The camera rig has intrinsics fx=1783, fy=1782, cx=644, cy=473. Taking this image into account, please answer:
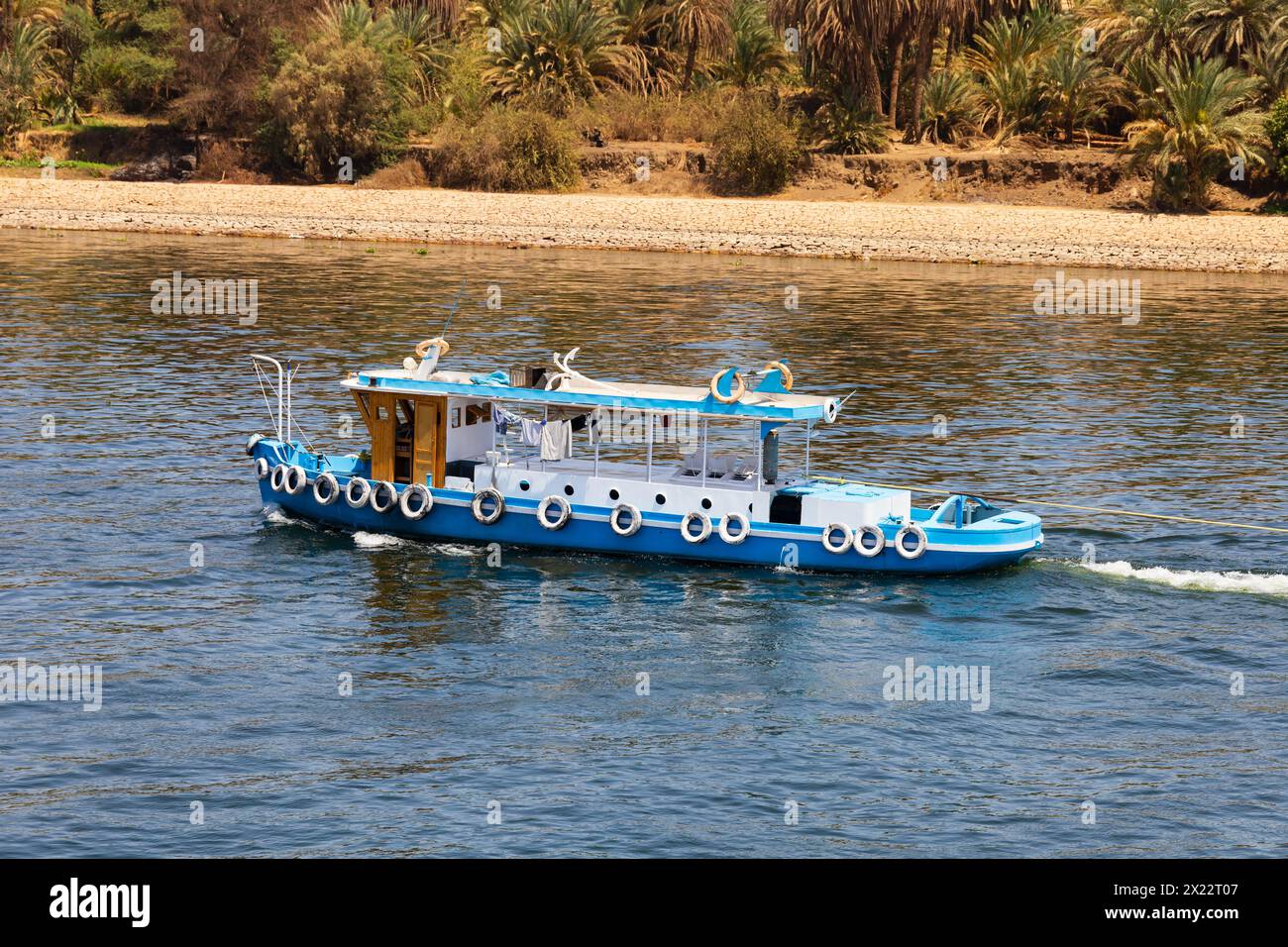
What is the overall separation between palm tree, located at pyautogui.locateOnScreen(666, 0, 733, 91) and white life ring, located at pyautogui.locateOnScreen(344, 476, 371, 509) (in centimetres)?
7176

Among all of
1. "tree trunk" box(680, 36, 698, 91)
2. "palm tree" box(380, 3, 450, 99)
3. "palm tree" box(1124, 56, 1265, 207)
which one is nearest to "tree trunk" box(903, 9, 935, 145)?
"palm tree" box(1124, 56, 1265, 207)

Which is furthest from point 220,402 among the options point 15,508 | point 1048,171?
point 1048,171

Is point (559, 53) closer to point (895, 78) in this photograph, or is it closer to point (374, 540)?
point (895, 78)

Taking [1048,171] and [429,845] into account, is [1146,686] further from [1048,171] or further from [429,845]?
[1048,171]

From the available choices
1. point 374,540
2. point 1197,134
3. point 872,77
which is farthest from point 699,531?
point 872,77

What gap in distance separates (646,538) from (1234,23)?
6678 cm

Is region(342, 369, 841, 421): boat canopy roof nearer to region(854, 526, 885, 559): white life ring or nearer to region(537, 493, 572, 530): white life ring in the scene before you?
region(537, 493, 572, 530): white life ring

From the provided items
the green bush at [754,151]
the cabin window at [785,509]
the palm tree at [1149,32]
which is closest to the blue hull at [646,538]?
the cabin window at [785,509]

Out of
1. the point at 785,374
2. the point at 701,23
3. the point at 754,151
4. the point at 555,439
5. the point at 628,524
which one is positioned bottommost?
the point at 628,524

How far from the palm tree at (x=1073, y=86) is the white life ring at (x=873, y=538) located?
210ft

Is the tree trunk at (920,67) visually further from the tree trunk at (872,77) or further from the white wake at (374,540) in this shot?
the white wake at (374,540)

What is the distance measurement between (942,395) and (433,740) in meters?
29.5

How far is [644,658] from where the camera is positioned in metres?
27.3

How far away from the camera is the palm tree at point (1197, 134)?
82750 mm
